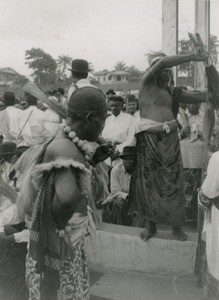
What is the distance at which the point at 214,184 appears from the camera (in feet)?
9.47

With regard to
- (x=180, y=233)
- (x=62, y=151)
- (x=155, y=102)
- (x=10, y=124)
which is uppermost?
(x=155, y=102)

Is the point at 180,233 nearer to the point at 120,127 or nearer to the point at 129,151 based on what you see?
the point at 129,151

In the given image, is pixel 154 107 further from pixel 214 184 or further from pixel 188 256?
pixel 188 256

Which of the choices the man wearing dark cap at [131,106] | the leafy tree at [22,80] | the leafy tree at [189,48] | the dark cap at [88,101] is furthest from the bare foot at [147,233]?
the man wearing dark cap at [131,106]

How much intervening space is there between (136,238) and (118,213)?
0.61 m

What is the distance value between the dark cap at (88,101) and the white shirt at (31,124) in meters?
2.63

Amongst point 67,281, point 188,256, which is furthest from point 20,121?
point 67,281

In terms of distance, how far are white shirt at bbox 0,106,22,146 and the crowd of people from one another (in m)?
0.02

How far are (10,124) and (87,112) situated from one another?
14.4 ft

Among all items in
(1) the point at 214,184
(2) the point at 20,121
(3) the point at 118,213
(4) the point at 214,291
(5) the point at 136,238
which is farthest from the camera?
(2) the point at 20,121

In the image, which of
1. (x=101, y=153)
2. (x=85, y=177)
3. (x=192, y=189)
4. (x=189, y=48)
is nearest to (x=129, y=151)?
(x=192, y=189)

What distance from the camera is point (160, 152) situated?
3762 millimetres

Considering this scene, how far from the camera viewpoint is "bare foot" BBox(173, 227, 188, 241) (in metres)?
3.92

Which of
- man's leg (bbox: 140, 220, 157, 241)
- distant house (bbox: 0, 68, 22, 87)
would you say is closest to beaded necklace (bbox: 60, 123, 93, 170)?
distant house (bbox: 0, 68, 22, 87)
